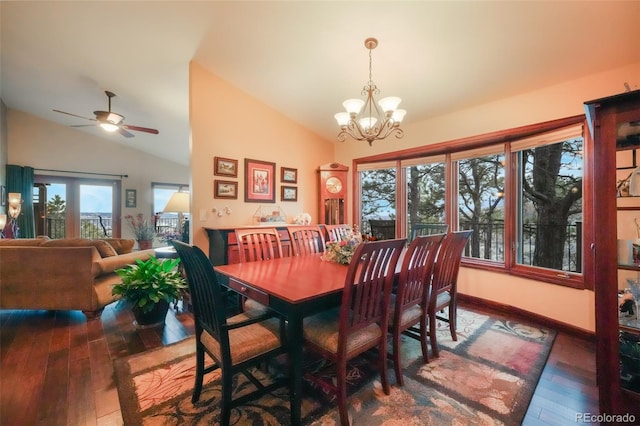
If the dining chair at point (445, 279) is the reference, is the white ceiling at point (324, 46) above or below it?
above

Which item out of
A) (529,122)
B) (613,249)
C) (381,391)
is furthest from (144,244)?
(613,249)

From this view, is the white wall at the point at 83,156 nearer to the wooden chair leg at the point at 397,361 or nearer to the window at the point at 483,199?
the window at the point at 483,199

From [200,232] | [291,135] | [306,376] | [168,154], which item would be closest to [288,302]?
[306,376]

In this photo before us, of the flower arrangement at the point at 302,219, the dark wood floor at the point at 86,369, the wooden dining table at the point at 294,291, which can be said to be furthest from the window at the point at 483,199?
the wooden dining table at the point at 294,291

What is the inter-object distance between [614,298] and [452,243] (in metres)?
1.01

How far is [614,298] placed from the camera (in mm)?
1416

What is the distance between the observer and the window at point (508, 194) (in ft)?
9.47

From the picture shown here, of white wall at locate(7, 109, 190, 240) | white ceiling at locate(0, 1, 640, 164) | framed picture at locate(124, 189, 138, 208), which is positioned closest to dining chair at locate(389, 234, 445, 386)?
white ceiling at locate(0, 1, 640, 164)

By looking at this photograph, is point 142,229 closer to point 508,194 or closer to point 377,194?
point 377,194

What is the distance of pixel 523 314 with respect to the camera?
10.3ft

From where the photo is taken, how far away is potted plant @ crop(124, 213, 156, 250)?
6.86 meters

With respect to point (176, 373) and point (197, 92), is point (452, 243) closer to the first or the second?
Answer: point (176, 373)

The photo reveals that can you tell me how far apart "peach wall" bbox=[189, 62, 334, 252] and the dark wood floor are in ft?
4.16

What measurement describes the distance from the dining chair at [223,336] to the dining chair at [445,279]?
132 cm
